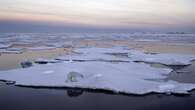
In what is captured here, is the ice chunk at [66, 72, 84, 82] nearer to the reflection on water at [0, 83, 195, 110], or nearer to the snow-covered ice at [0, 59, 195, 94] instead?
the snow-covered ice at [0, 59, 195, 94]

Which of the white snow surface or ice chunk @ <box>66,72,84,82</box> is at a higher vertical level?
ice chunk @ <box>66,72,84,82</box>

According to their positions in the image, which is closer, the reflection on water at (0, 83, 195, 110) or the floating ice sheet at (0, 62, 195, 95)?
the reflection on water at (0, 83, 195, 110)

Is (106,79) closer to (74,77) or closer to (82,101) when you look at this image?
(74,77)

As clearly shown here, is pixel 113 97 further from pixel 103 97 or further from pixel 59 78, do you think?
A: pixel 59 78

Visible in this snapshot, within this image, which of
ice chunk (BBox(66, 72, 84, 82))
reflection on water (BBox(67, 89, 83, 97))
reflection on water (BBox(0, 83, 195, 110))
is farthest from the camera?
ice chunk (BBox(66, 72, 84, 82))


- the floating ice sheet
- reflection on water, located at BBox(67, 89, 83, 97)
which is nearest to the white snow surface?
the floating ice sheet

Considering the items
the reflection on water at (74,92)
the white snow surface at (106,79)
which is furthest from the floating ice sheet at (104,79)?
the reflection on water at (74,92)

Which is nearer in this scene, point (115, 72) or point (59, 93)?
point (59, 93)

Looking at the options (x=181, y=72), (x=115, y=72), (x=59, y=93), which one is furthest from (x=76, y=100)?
(x=181, y=72)

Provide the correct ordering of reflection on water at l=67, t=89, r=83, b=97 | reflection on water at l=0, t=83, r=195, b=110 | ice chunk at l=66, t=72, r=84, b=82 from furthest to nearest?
1. ice chunk at l=66, t=72, r=84, b=82
2. reflection on water at l=67, t=89, r=83, b=97
3. reflection on water at l=0, t=83, r=195, b=110

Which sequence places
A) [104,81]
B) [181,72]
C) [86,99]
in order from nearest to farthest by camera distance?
1. [86,99]
2. [104,81]
3. [181,72]
